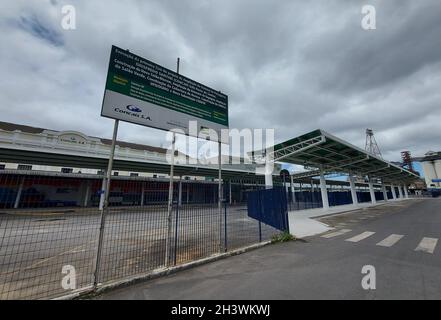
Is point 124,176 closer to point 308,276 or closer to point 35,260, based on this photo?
point 35,260

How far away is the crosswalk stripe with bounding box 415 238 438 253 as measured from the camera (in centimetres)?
569

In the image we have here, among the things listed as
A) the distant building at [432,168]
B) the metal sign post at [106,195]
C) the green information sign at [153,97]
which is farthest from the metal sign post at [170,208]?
the distant building at [432,168]

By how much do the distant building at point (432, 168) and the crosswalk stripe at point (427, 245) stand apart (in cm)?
10378

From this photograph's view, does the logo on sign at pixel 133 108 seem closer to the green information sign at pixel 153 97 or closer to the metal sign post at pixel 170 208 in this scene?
the green information sign at pixel 153 97

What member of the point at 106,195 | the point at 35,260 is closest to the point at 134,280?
the point at 106,195

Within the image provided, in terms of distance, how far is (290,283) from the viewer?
358 cm

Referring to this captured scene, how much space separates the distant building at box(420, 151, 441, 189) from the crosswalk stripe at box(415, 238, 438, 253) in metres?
104

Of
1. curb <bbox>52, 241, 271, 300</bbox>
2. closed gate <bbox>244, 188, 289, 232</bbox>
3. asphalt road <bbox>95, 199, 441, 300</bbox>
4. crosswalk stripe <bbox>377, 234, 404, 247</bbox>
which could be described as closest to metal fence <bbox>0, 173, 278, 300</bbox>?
curb <bbox>52, 241, 271, 300</bbox>

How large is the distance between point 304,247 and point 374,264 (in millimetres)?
2026

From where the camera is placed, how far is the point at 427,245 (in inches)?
243

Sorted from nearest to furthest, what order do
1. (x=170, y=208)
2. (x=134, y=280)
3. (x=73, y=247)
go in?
(x=134, y=280)
(x=170, y=208)
(x=73, y=247)

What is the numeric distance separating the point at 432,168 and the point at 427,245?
111992 millimetres
